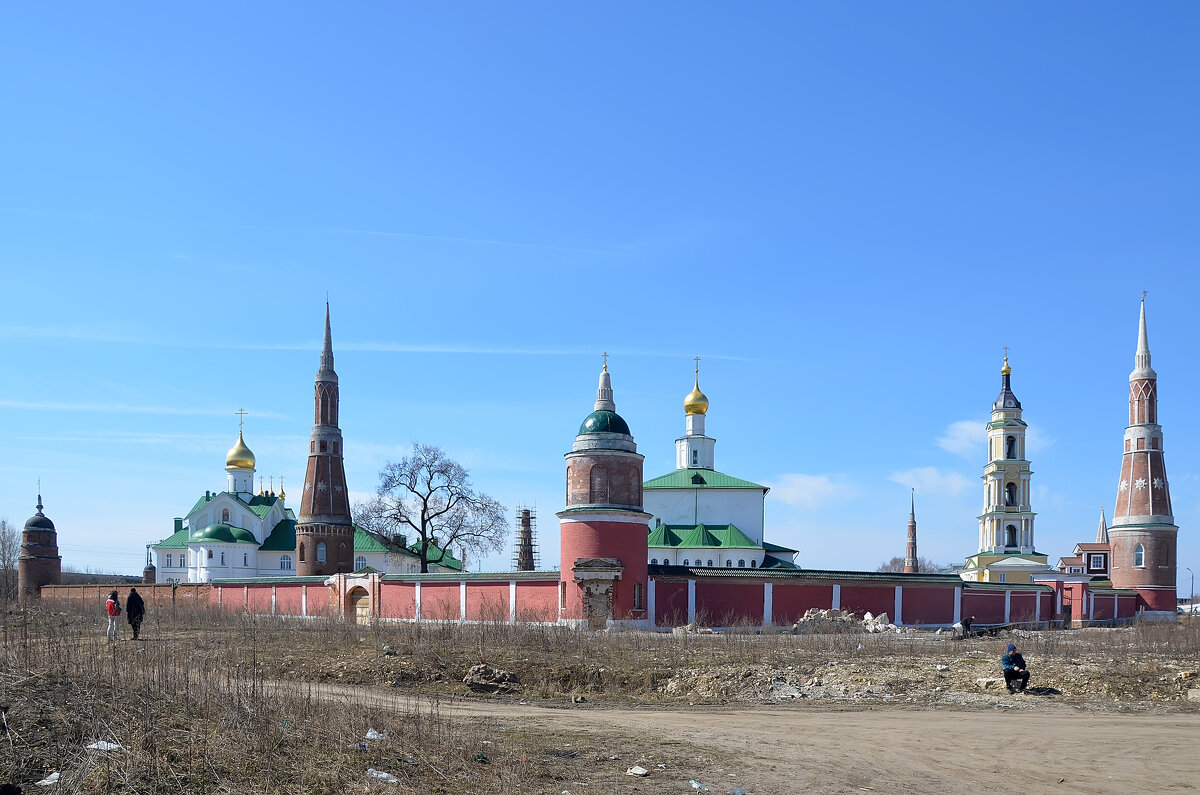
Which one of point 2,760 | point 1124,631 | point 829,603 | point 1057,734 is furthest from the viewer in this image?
point 829,603

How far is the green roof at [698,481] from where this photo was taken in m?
50.7

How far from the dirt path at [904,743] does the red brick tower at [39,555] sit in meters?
45.6

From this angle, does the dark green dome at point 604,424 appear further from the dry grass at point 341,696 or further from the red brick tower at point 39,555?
the red brick tower at point 39,555

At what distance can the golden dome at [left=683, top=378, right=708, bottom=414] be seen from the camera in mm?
55344

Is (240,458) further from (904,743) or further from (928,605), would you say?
(904,743)

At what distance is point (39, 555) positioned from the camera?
185 ft

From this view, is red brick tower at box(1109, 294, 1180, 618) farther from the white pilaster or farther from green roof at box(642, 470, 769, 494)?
the white pilaster

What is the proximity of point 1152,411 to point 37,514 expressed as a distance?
58990 millimetres

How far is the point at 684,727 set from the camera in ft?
49.8

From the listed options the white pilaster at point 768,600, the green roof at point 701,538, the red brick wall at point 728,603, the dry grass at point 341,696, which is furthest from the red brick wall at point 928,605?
the dry grass at point 341,696

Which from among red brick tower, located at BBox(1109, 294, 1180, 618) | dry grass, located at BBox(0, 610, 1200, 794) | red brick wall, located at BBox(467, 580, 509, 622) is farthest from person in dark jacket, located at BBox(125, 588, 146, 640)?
red brick tower, located at BBox(1109, 294, 1180, 618)

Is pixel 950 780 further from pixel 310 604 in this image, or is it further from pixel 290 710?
pixel 310 604

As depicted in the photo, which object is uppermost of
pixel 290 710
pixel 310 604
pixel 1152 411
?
pixel 1152 411

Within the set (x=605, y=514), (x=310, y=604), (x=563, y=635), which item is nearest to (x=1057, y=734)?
(x=563, y=635)
